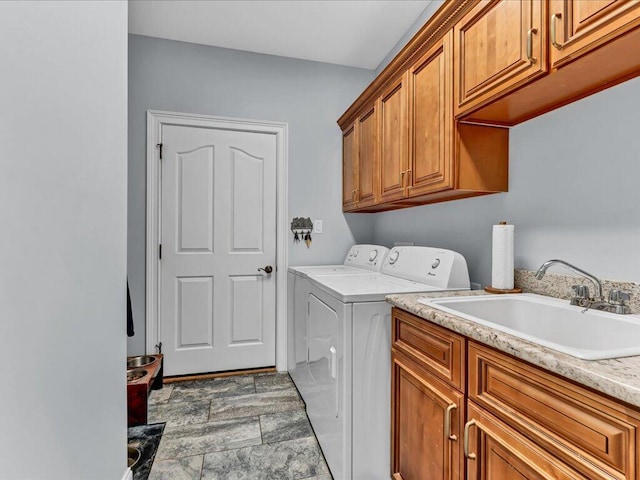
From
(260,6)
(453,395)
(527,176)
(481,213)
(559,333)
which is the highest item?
(260,6)

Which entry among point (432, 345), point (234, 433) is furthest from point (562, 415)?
point (234, 433)

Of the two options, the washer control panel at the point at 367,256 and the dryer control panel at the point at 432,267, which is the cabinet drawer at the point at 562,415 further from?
the washer control panel at the point at 367,256

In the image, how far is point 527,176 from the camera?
4.95ft

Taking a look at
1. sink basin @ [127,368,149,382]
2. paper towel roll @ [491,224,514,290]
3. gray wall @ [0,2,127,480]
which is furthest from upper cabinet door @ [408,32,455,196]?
sink basin @ [127,368,149,382]

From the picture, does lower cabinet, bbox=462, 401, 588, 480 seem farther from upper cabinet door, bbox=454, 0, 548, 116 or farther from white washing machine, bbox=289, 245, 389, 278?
white washing machine, bbox=289, 245, 389, 278

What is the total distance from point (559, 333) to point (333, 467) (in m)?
1.13

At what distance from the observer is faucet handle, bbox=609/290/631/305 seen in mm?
1073

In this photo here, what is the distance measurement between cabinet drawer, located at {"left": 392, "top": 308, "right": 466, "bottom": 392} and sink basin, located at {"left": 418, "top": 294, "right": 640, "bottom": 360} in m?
0.08

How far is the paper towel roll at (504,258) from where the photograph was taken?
1467 millimetres

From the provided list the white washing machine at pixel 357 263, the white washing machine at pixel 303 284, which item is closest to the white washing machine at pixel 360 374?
the white washing machine at pixel 303 284

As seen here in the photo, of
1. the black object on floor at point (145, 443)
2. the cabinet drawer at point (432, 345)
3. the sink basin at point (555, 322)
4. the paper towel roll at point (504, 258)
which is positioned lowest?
the black object on floor at point (145, 443)

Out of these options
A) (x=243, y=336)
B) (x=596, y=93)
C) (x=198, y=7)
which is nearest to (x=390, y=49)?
(x=198, y=7)

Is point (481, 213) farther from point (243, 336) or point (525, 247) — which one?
point (243, 336)

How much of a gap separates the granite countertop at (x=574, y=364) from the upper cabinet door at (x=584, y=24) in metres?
0.82
